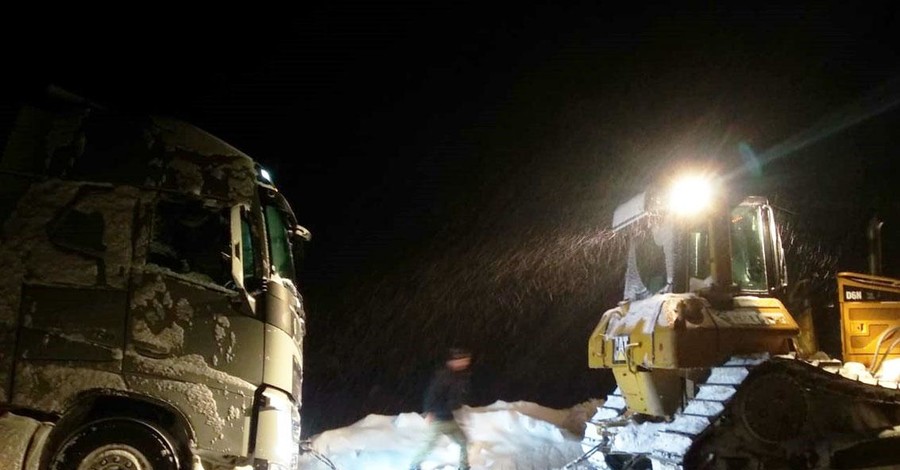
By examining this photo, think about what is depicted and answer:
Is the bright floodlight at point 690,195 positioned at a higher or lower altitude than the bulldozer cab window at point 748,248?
higher

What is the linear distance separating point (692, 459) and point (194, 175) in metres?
5.36

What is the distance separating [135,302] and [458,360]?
4.74m

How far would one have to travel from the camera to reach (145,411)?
5637 millimetres

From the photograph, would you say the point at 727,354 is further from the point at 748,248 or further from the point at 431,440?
the point at 431,440

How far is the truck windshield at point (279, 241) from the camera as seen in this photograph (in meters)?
6.71

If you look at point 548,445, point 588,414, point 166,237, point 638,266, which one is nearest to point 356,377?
point 588,414

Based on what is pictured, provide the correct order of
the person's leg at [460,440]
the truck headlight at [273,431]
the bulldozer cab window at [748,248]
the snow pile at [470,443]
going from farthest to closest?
the snow pile at [470,443] < the person's leg at [460,440] < the bulldozer cab window at [748,248] < the truck headlight at [273,431]

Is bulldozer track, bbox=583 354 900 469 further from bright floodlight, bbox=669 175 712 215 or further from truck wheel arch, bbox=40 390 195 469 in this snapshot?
truck wheel arch, bbox=40 390 195 469

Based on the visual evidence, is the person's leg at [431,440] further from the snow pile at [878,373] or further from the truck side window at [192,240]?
the snow pile at [878,373]

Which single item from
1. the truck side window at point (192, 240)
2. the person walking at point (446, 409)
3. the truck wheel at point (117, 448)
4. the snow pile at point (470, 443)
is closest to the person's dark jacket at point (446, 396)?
the person walking at point (446, 409)

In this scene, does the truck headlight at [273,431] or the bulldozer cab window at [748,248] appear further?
the bulldozer cab window at [748,248]

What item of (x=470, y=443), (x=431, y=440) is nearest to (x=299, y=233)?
(x=431, y=440)

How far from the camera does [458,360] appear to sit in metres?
9.45

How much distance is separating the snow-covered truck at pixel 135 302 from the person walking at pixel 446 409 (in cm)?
322
